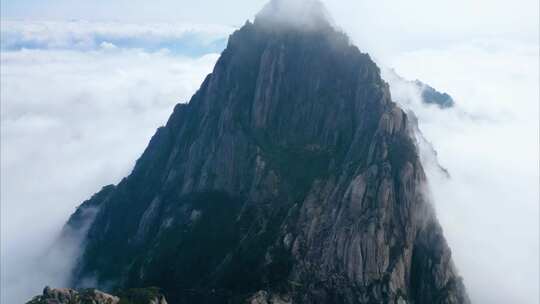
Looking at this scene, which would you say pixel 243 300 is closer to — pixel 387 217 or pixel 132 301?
pixel 132 301

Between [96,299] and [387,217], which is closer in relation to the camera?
[96,299]

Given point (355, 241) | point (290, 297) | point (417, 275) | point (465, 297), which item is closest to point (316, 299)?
point (290, 297)

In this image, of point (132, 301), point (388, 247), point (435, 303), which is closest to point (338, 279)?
point (388, 247)

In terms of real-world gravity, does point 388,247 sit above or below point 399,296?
above

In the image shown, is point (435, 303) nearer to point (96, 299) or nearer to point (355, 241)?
point (355, 241)

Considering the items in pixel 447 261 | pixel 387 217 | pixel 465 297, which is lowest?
pixel 465 297

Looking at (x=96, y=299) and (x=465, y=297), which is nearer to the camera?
(x=96, y=299)

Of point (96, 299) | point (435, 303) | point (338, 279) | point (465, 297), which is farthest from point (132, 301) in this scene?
point (465, 297)

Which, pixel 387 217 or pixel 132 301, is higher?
pixel 387 217
